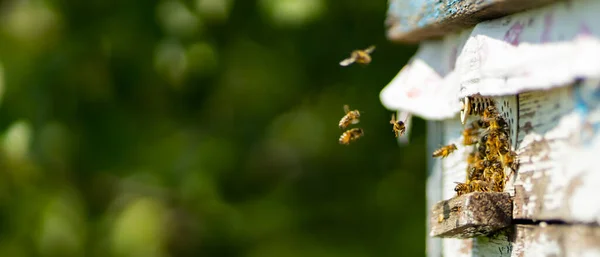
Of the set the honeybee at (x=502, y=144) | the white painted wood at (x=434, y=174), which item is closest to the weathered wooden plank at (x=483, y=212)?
the honeybee at (x=502, y=144)

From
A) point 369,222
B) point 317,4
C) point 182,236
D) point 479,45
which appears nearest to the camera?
point 479,45

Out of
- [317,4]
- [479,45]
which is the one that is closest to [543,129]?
[479,45]

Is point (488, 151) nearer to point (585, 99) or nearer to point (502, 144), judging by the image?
point (502, 144)

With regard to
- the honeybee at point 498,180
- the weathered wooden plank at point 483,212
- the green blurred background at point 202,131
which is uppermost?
the green blurred background at point 202,131

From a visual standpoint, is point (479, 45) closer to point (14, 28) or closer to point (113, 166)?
point (113, 166)

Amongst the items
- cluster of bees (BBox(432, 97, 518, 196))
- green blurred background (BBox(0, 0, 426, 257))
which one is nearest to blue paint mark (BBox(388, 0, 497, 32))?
cluster of bees (BBox(432, 97, 518, 196))

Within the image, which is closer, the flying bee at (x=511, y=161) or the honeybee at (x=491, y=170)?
the flying bee at (x=511, y=161)

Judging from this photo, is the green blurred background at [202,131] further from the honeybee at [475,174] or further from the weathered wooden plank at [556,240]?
the weathered wooden plank at [556,240]
